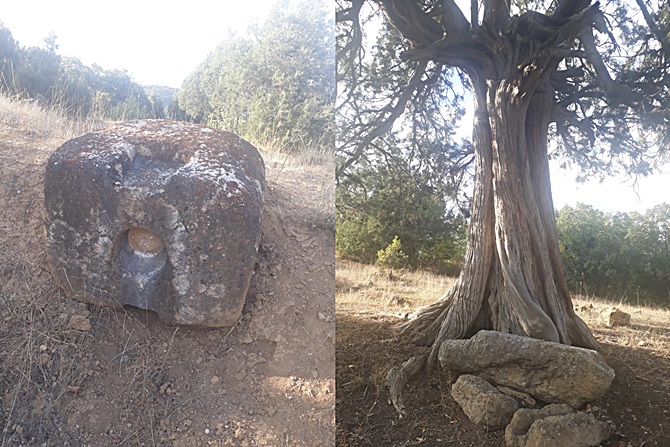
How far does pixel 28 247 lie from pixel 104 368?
2.69 ft

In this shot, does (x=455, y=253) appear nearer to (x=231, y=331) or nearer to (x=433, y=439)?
(x=433, y=439)

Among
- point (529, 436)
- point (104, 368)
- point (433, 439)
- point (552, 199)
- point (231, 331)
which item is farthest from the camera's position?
point (231, 331)

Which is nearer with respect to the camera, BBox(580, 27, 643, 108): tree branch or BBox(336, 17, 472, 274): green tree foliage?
BBox(580, 27, 643, 108): tree branch

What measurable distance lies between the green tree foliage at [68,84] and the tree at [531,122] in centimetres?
349

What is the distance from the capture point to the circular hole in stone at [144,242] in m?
2.40

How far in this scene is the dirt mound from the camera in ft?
7.57

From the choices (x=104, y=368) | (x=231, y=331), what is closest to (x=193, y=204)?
(x=231, y=331)

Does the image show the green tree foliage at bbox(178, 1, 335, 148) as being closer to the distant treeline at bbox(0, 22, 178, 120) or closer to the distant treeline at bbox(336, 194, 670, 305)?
the distant treeline at bbox(0, 22, 178, 120)

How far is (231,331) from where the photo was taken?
2619 mm

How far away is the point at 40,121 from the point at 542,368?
383 centimetres

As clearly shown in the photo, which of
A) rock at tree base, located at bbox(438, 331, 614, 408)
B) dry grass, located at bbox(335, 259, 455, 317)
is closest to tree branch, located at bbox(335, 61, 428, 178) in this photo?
dry grass, located at bbox(335, 259, 455, 317)

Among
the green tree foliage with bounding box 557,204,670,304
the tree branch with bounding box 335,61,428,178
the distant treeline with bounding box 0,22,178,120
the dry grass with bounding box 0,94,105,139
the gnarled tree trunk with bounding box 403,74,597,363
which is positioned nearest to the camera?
the gnarled tree trunk with bounding box 403,74,597,363

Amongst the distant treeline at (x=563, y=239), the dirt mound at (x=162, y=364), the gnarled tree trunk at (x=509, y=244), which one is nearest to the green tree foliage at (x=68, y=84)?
the dirt mound at (x=162, y=364)

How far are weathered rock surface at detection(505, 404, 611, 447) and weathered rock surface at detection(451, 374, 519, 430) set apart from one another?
37 millimetres
